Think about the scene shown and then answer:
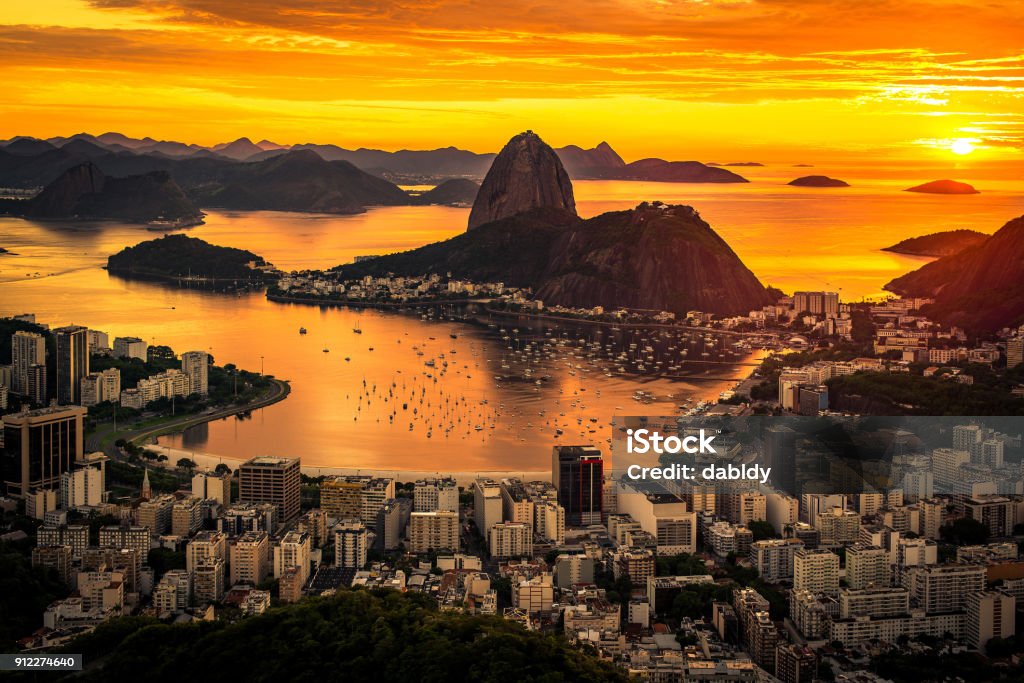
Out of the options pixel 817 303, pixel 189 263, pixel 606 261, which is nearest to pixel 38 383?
pixel 817 303

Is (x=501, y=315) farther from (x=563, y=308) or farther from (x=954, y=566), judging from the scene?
(x=954, y=566)

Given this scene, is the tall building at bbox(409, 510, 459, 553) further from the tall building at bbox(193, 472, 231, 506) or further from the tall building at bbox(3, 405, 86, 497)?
the tall building at bbox(3, 405, 86, 497)

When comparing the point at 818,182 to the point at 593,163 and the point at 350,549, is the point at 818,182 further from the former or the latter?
the point at 350,549

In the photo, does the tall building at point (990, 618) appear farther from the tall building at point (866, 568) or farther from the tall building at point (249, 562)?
the tall building at point (249, 562)

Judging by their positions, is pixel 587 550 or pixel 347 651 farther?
pixel 587 550

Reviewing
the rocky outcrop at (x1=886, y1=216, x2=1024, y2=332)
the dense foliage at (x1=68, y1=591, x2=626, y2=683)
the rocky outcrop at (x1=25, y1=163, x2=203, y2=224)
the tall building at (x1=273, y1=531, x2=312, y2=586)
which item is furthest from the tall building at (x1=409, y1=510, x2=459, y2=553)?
the rocky outcrop at (x1=25, y1=163, x2=203, y2=224)

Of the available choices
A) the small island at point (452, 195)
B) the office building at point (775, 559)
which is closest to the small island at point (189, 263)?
the office building at point (775, 559)
